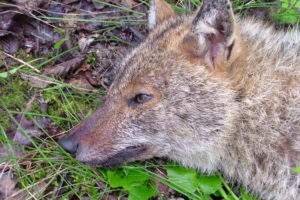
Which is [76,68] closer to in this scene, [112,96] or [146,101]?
[112,96]

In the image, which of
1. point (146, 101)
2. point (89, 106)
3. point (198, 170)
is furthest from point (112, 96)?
point (198, 170)

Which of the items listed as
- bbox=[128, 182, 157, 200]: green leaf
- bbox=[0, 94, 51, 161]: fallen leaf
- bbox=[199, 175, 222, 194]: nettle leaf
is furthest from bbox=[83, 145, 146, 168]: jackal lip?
bbox=[0, 94, 51, 161]: fallen leaf

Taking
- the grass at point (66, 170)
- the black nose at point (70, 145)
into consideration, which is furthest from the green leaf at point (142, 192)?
the black nose at point (70, 145)

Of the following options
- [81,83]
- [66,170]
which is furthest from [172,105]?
[81,83]

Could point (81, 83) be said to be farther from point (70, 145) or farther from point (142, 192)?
point (142, 192)

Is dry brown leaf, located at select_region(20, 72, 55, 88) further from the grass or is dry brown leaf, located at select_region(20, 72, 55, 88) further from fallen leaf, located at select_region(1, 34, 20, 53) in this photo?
fallen leaf, located at select_region(1, 34, 20, 53)
